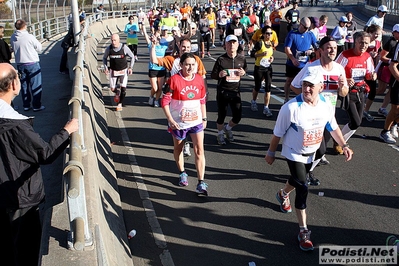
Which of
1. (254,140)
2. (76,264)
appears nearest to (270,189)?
(254,140)

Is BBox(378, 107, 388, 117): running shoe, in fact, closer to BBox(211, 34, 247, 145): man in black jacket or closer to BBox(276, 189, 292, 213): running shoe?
BBox(211, 34, 247, 145): man in black jacket

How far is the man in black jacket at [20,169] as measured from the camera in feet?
12.0

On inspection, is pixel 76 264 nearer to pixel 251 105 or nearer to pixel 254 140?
pixel 254 140

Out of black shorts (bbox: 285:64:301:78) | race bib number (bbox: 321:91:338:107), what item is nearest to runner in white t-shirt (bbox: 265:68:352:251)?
race bib number (bbox: 321:91:338:107)

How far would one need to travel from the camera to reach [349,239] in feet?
17.0

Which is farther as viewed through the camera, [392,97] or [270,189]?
[392,97]

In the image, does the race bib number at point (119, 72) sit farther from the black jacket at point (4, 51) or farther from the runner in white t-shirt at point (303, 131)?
the runner in white t-shirt at point (303, 131)

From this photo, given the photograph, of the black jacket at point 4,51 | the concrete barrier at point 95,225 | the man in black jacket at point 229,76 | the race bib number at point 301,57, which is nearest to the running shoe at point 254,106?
the race bib number at point 301,57

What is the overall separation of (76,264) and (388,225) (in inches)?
157

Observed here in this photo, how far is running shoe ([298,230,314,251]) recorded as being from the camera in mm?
4938

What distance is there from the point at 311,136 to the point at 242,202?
65.1 inches

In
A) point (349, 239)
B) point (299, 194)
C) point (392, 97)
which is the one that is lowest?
point (349, 239)

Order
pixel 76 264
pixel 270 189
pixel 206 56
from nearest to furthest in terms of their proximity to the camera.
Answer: pixel 76 264
pixel 270 189
pixel 206 56

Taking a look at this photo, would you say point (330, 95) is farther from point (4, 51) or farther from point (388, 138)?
Answer: point (4, 51)
